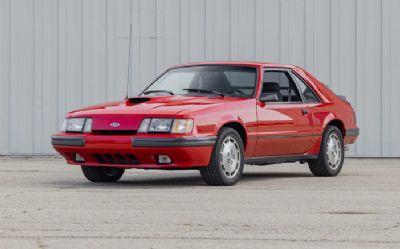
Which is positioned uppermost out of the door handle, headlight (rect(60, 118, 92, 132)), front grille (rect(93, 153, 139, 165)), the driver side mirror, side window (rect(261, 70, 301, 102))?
side window (rect(261, 70, 301, 102))

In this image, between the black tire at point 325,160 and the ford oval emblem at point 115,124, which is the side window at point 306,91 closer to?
the black tire at point 325,160

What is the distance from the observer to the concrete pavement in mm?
6516

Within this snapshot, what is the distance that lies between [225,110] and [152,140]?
35.1 inches

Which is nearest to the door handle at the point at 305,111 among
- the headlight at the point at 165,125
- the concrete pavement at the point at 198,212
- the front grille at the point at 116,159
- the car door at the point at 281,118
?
the car door at the point at 281,118

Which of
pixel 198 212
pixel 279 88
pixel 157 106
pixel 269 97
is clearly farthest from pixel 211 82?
pixel 198 212

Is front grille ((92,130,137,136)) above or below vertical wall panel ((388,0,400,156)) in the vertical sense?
below

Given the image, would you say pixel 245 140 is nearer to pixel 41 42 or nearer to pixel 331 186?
pixel 331 186

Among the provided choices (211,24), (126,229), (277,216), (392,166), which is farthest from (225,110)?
(211,24)

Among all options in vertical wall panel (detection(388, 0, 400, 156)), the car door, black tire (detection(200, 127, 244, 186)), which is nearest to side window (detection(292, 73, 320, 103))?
the car door

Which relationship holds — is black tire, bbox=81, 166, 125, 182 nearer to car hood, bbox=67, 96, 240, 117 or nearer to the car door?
car hood, bbox=67, 96, 240, 117

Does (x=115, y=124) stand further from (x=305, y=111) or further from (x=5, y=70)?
(x=5, y=70)

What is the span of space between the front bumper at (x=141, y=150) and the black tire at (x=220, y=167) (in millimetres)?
77

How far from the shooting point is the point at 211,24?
18562 mm

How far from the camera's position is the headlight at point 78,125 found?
34.6ft
